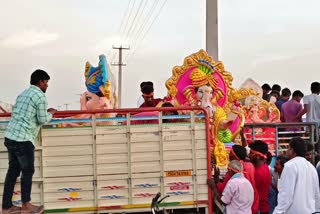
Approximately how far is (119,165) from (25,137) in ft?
3.75

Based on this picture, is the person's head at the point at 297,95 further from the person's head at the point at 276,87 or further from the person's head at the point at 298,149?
the person's head at the point at 298,149

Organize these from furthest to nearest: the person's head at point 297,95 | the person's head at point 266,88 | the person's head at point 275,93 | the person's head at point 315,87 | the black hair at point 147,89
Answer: the person's head at point 266,88
the person's head at point 275,93
the person's head at point 297,95
the person's head at point 315,87
the black hair at point 147,89

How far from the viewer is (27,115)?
5.63 m

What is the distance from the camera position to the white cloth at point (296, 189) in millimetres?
4875

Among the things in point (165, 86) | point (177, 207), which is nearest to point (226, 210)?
point (177, 207)

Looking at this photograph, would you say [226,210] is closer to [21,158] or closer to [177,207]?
[177,207]

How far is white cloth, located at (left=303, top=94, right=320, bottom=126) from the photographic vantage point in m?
9.15

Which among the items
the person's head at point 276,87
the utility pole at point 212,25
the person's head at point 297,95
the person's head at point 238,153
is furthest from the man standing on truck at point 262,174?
the utility pole at point 212,25

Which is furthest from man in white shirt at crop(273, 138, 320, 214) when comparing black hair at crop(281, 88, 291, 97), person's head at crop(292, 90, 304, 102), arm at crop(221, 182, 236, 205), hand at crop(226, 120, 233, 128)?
black hair at crop(281, 88, 291, 97)

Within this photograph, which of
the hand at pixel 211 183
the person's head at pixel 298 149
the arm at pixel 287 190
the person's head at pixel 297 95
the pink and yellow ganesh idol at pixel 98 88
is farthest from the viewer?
the person's head at pixel 297 95

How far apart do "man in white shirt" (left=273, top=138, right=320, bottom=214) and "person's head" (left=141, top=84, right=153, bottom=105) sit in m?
2.97

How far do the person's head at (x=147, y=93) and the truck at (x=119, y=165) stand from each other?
1441 millimetres

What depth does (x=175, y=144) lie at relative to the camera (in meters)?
6.13

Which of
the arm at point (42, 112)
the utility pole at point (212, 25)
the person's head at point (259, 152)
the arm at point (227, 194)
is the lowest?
the arm at point (227, 194)
